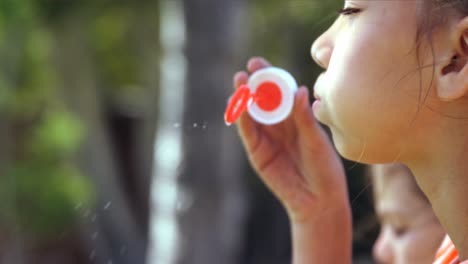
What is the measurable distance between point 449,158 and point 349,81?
0.53 ft

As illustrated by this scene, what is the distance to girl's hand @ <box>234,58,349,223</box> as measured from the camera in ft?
4.99

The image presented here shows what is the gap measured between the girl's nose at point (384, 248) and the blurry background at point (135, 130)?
80 cm

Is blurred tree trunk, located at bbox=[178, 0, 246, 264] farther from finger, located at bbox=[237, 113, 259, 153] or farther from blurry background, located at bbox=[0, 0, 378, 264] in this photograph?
finger, located at bbox=[237, 113, 259, 153]

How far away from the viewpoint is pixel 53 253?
8.41 meters

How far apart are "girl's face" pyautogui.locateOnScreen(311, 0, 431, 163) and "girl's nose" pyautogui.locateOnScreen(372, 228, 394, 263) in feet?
3.84

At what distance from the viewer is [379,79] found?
1.13 metres

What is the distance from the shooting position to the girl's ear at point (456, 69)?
1107mm

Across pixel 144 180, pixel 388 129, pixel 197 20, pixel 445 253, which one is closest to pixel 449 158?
pixel 388 129

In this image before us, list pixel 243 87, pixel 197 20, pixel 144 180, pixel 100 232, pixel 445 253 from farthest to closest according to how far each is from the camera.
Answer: pixel 144 180, pixel 100 232, pixel 197 20, pixel 243 87, pixel 445 253

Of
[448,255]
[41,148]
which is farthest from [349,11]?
[41,148]

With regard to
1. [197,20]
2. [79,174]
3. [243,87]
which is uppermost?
[243,87]

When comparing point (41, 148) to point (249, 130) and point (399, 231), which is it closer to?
point (399, 231)

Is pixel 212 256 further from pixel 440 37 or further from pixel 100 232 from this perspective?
pixel 440 37

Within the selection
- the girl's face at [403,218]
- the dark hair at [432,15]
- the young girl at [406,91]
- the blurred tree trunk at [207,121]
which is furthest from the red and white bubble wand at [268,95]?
the blurred tree trunk at [207,121]
